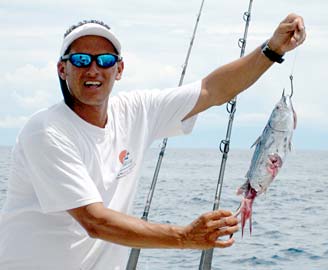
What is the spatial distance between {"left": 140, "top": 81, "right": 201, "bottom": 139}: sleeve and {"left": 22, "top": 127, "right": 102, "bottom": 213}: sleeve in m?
0.73

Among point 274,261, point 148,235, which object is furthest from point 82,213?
point 274,261

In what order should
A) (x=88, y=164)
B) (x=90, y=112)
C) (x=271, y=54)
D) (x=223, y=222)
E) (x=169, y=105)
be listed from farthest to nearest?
(x=169, y=105) < (x=271, y=54) < (x=90, y=112) < (x=88, y=164) < (x=223, y=222)

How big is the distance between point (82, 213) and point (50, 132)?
0.38 m

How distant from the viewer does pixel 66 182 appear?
347 cm

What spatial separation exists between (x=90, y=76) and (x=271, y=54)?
2.93 feet

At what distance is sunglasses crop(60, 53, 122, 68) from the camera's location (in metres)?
3.73

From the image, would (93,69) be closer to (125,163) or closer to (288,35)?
(125,163)

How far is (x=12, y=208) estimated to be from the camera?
375 cm

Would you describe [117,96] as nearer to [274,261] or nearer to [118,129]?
[118,129]

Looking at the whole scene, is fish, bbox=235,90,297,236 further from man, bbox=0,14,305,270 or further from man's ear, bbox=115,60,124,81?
man's ear, bbox=115,60,124,81

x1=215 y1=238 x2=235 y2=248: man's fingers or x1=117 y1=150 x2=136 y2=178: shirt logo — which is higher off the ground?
x1=117 y1=150 x2=136 y2=178: shirt logo

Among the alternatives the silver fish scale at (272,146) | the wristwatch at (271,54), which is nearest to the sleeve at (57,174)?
the silver fish scale at (272,146)

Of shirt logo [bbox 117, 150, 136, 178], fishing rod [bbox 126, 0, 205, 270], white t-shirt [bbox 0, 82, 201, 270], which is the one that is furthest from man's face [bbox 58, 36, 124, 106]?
Result: fishing rod [bbox 126, 0, 205, 270]

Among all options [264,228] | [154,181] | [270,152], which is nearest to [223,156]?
[154,181]
